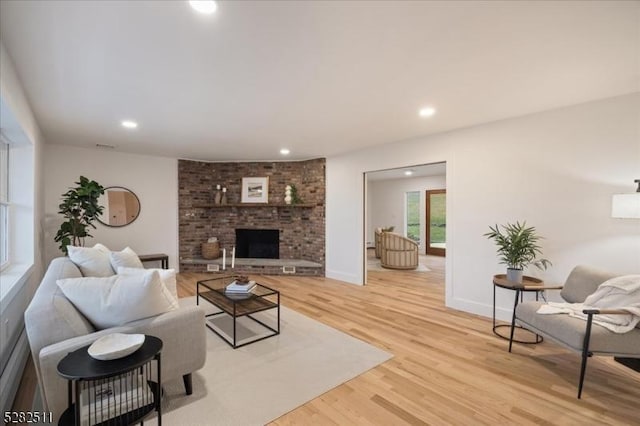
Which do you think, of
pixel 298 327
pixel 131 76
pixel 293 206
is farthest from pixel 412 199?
pixel 131 76

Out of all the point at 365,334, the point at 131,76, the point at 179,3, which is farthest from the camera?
the point at 365,334

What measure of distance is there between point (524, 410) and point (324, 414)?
4.37 feet

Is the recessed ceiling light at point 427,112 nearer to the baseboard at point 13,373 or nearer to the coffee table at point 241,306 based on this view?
the coffee table at point 241,306

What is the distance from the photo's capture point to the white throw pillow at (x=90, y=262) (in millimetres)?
2637

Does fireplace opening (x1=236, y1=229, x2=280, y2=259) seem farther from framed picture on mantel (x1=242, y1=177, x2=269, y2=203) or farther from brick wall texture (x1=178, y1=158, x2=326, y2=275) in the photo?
framed picture on mantel (x1=242, y1=177, x2=269, y2=203)

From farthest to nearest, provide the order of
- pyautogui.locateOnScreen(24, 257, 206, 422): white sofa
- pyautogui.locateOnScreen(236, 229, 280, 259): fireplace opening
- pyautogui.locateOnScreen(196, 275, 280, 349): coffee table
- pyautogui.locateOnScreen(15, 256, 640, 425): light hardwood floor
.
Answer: pyautogui.locateOnScreen(236, 229, 280, 259): fireplace opening → pyautogui.locateOnScreen(196, 275, 280, 349): coffee table → pyautogui.locateOnScreen(15, 256, 640, 425): light hardwood floor → pyautogui.locateOnScreen(24, 257, 206, 422): white sofa

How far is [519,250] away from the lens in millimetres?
3092

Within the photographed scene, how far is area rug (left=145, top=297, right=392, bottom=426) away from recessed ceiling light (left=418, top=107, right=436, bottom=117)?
2.50 m

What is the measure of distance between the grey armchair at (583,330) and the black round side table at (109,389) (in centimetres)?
279

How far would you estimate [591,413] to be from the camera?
193 centimetres

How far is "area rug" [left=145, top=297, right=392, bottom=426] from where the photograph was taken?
192 centimetres

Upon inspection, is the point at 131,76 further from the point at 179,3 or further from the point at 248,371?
the point at 248,371

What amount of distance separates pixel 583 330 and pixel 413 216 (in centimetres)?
771

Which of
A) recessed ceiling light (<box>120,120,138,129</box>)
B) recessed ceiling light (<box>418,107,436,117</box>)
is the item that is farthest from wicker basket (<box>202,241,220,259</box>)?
recessed ceiling light (<box>418,107,436,117</box>)
